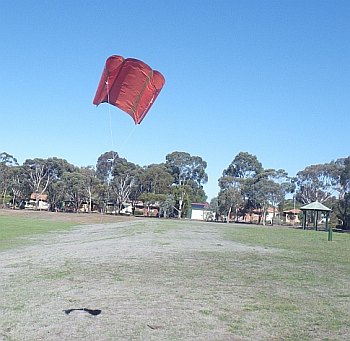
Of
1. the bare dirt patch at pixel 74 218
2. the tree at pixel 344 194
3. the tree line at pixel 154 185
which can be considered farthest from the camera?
the tree line at pixel 154 185

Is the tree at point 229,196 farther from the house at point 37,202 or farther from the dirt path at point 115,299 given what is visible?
the dirt path at point 115,299

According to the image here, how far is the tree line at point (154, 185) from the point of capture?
90062 millimetres

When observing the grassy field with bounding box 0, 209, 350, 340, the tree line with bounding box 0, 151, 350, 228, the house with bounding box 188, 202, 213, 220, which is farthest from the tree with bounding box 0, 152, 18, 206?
the grassy field with bounding box 0, 209, 350, 340

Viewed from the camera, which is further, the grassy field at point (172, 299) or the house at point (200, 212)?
the house at point (200, 212)

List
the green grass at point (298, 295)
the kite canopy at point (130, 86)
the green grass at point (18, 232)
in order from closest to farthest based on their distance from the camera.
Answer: the green grass at point (298, 295) → the kite canopy at point (130, 86) → the green grass at point (18, 232)

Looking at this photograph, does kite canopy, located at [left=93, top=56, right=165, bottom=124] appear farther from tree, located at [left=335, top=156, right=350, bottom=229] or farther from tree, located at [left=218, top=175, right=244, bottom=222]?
tree, located at [left=218, top=175, right=244, bottom=222]

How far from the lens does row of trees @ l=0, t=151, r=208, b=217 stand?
91.6 meters

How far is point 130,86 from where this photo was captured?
9578mm

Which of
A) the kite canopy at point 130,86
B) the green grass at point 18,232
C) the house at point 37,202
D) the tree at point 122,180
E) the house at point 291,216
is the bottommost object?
the green grass at point 18,232

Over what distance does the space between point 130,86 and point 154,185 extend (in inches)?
3273

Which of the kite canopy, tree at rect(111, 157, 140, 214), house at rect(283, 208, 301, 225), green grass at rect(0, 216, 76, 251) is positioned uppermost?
tree at rect(111, 157, 140, 214)

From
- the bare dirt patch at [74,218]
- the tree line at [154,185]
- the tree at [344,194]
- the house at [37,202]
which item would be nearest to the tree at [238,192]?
the tree line at [154,185]

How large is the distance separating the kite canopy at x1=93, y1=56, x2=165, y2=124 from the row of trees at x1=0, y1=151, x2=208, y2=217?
7868 cm

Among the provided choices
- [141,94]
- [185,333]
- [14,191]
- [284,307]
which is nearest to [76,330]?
[185,333]
